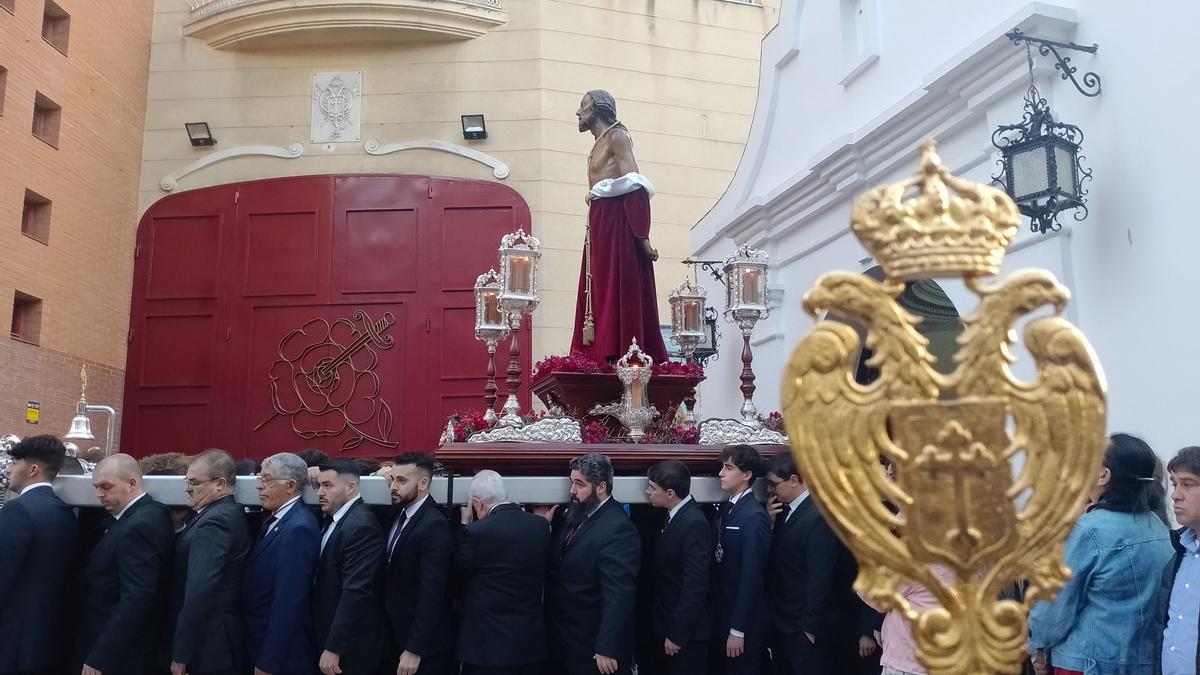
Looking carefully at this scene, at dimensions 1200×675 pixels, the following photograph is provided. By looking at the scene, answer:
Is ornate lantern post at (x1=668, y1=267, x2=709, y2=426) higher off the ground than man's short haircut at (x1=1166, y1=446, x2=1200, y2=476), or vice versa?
ornate lantern post at (x1=668, y1=267, x2=709, y2=426)

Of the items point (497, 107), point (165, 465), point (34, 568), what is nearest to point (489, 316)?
point (165, 465)

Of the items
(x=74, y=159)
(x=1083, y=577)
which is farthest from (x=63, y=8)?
(x=1083, y=577)

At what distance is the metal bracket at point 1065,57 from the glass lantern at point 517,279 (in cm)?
297

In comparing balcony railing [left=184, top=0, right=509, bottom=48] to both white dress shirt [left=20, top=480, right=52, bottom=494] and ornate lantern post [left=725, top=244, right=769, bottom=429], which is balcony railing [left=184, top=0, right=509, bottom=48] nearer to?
ornate lantern post [left=725, top=244, right=769, bottom=429]

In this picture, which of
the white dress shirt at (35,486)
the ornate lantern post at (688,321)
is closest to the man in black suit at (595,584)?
the white dress shirt at (35,486)

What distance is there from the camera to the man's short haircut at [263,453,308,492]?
4316 millimetres

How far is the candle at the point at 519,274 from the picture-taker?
20.3 ft

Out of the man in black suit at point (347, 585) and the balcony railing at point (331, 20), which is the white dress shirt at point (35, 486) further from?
the balcony railing at point (331, 20)

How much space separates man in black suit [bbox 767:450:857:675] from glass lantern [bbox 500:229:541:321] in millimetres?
2119

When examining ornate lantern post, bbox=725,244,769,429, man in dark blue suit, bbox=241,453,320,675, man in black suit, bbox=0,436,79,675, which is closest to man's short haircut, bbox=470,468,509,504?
man in dark blue suit, bbox=241,453,320,675

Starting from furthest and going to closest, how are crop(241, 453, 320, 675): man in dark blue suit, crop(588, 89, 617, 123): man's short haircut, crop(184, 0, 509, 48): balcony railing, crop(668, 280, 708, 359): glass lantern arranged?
crop(184, 0, 509, 48): balcony railing, crop(668, 280, 708, 359): glass lantern, crop(588, 89, 617, 123): man's short haircut, crop(241, 453, 320, 675): man in dark blue suit

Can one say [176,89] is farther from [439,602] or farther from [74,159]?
[439,602]

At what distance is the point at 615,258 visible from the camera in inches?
256

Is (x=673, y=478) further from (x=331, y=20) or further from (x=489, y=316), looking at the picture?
(x=331, y=20)
